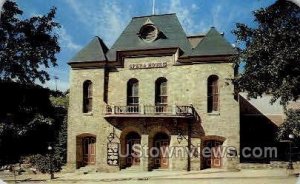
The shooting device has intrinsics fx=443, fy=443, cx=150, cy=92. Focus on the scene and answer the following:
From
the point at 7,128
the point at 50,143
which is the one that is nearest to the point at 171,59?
the point at 50,143

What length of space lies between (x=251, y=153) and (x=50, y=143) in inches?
84.9

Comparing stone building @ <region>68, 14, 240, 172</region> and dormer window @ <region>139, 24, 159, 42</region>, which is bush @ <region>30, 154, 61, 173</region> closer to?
stone building @ <region>68, 14, 240, 172</region>

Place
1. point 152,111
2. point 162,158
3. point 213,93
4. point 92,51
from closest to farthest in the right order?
point 92,51
point 213,93
point 162,158
point 152,111

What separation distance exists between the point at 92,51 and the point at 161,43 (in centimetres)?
105

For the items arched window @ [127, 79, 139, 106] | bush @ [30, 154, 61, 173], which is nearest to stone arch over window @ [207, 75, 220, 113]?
arched window @ [127, 79, 139, 106]

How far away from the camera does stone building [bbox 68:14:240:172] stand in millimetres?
4680

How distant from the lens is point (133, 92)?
514 cm

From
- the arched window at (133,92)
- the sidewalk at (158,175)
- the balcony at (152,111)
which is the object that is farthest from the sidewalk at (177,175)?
the arched window at (133,92)

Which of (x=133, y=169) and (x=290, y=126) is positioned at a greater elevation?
(x=290, y=126)

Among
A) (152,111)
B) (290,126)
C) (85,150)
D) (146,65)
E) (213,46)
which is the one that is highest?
(213,46)

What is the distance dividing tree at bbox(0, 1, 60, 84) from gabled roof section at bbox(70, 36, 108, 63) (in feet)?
0.85

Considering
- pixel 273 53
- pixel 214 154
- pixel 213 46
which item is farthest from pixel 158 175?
pixel 273 53

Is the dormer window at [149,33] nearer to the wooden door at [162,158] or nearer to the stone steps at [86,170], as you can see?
the wooden door at [162,158]

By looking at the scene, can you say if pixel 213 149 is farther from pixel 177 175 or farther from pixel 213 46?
pixel 213 46
